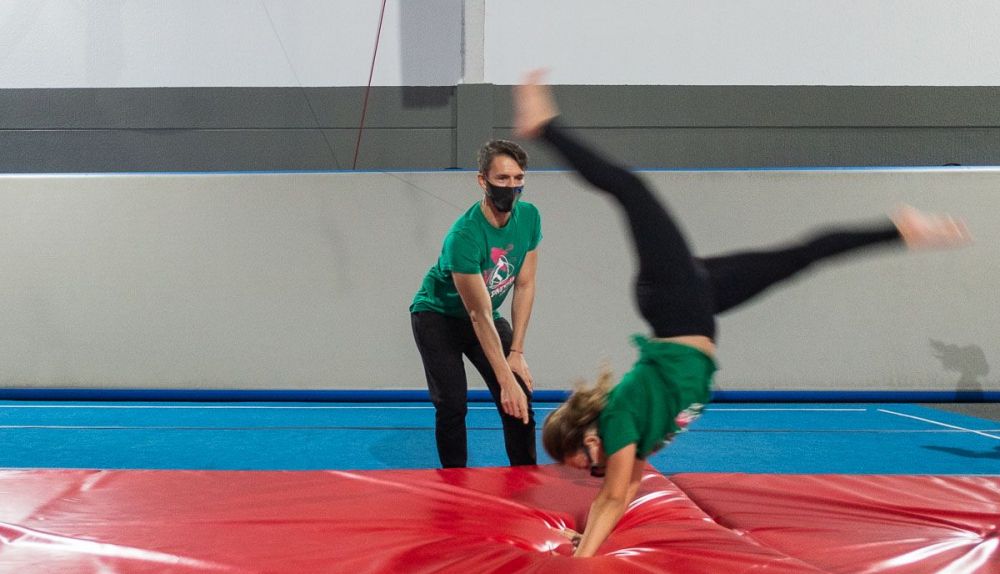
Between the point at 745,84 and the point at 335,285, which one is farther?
the point at 745,84

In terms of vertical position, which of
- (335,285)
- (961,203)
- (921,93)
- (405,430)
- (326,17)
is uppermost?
(326,17)

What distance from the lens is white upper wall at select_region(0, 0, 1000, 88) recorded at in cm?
524

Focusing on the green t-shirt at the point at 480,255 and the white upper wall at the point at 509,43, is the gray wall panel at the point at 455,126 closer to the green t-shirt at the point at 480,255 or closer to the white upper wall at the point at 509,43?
the white upper wall at the point at 509,43

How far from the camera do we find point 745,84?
5570 mm

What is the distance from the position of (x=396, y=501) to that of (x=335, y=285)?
3.00 metres

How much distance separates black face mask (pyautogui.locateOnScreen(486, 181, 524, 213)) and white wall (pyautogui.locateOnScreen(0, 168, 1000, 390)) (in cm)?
249

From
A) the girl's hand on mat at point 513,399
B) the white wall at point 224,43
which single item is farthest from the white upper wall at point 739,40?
the girl's hand on mat at point 513,399

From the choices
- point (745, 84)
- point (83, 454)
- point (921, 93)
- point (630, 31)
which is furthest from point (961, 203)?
point (83, 454)

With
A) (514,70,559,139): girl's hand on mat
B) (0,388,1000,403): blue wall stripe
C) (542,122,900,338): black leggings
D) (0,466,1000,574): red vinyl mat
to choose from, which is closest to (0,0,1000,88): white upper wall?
(0,388,1000,403): blue wall stripe

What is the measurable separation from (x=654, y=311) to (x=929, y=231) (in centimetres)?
71

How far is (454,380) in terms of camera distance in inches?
106

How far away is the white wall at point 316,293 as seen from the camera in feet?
16.6

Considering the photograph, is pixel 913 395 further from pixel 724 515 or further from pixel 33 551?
pixel 33 551

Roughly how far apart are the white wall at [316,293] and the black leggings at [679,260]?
2739 mm
